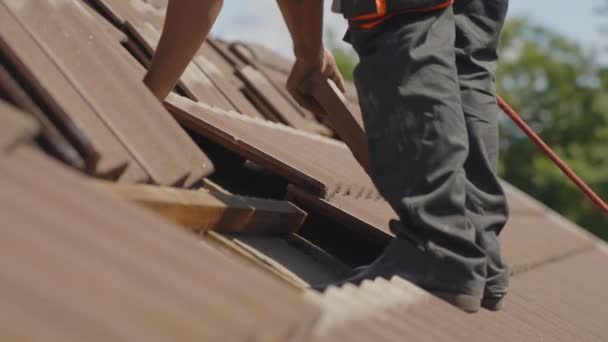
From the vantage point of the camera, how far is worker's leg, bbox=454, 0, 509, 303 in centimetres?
232

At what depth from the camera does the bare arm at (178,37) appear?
7.11 ft

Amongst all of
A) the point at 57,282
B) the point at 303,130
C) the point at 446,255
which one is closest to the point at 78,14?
the point at 446,255

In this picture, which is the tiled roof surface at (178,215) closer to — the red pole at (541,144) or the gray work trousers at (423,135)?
the gray work trousers at (423,135)

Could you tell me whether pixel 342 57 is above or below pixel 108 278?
below

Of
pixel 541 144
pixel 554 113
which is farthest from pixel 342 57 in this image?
pixel 541 144

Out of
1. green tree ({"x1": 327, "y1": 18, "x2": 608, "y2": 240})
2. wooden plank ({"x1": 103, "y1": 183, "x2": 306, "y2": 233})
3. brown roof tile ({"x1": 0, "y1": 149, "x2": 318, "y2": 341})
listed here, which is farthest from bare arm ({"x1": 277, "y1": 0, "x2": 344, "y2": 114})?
green tree ({"x1": 327, "y1": 18, "x2": 608, "y2": 240})

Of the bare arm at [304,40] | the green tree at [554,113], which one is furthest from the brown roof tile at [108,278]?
the green tree at [554,113]

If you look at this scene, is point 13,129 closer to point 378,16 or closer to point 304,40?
point 378,16

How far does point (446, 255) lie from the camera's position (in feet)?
6.77

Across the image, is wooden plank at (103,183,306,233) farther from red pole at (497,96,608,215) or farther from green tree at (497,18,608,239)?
green tree at (497,18,608,239)

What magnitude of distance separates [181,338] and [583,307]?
2.79 metres

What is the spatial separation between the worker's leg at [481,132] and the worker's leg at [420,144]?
219 millimetres

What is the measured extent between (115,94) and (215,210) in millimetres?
281

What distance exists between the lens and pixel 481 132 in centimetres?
233
